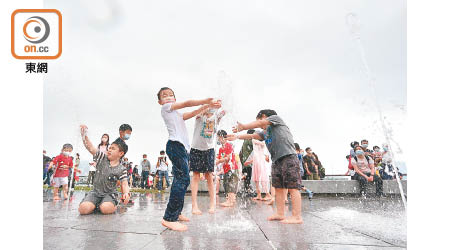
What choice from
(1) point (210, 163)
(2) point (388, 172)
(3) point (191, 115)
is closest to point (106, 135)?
(1) point (210, 163)

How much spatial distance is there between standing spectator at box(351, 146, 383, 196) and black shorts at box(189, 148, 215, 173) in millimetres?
5375

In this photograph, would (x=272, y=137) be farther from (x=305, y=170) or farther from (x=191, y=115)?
(x=305, y=170)

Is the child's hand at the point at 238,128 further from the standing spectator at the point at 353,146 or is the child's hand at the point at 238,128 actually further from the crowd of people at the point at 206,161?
the standing spectator at the point at 353,146

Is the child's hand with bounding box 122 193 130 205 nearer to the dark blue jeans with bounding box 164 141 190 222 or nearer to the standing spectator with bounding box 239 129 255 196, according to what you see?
the dark blue jeans with bounding box 164 141 190 222

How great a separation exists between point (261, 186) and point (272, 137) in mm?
3430

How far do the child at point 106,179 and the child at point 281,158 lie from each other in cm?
229

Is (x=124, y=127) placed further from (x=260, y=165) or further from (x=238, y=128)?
→ (x=260, y=165)

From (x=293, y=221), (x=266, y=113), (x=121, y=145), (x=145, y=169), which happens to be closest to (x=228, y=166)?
(x=266, y=113)

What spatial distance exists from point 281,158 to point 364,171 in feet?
17.2

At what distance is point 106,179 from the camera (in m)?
4.45

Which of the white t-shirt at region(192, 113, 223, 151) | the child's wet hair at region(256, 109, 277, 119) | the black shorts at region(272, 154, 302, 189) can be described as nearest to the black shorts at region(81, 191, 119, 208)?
the white t-shirt at region(192, 113, 223, 151)

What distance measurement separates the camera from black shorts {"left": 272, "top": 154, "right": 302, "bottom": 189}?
12.3 ft

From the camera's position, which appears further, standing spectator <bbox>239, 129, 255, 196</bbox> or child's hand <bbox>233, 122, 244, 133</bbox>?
standing spectator <bbox>239, 129, 255, 196</bbox>

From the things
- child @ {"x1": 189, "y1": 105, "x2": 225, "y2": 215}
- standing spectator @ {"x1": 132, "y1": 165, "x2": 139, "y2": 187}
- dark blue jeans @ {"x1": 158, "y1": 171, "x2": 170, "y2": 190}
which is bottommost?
standing spectator @ {"x1": 132, "y1": 165, "x2": 139, "y2": 187}
